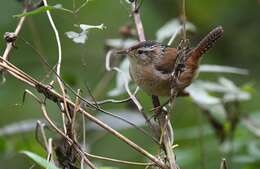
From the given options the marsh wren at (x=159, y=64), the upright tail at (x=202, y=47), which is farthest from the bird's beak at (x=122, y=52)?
the upright tail at (x=202, y=47)

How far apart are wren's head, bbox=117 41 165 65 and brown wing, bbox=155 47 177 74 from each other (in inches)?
2.0

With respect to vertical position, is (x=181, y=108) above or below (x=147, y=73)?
below

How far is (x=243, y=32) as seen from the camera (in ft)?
20.0

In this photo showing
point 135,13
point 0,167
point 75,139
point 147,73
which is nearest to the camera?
point 75,139

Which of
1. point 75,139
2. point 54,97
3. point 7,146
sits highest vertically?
point 54,97

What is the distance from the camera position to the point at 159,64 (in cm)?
404

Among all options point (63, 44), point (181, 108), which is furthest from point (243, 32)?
point (63, 44)

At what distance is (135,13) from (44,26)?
111 inches

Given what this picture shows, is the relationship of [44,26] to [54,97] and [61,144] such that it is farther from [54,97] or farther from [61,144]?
[54,97]

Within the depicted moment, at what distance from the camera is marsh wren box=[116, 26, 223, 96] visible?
3832 millimetres

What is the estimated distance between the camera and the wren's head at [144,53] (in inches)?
158

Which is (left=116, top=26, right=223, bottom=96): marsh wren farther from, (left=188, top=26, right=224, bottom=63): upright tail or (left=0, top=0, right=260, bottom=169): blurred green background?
(left=0, top=0, right=260, bottom=169): blurred green background

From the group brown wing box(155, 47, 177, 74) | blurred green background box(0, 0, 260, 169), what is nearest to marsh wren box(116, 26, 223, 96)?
brown wing box(155, 47, 177, 74)

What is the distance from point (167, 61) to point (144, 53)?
0.55 ft
